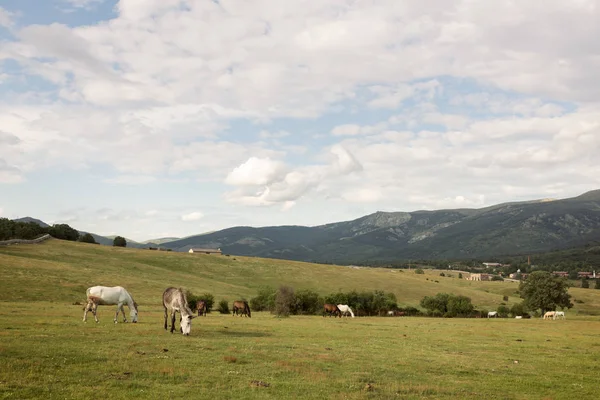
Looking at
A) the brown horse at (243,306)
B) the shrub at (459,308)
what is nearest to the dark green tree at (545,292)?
the shrub at (459,308)

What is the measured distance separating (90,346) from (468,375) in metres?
17.9

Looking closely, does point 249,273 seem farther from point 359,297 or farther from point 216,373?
point 216,373

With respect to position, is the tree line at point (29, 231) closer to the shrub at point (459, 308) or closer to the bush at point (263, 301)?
the bush at point (263, 301)

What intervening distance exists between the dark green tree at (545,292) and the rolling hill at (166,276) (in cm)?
2406

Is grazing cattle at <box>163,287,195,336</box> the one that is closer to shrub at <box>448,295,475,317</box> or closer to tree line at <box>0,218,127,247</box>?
shrub at <box>448,295,475,317</box>

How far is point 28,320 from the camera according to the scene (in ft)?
101

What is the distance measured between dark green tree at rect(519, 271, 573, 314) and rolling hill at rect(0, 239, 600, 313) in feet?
78.9

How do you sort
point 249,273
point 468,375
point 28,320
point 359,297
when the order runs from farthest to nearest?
point 249,273 < point 359,297 < point 28,320 < point 468,375

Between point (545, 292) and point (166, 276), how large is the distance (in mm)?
74308

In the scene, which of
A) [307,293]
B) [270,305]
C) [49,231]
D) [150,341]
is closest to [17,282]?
[270,305]

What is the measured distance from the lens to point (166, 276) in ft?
320

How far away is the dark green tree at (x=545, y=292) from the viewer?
82688 mm

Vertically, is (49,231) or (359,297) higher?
(49,231)

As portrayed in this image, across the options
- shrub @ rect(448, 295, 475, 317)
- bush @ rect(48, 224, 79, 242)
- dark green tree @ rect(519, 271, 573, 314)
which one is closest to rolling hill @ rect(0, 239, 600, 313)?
shrub @ rect(448, 295, 475, 317)
